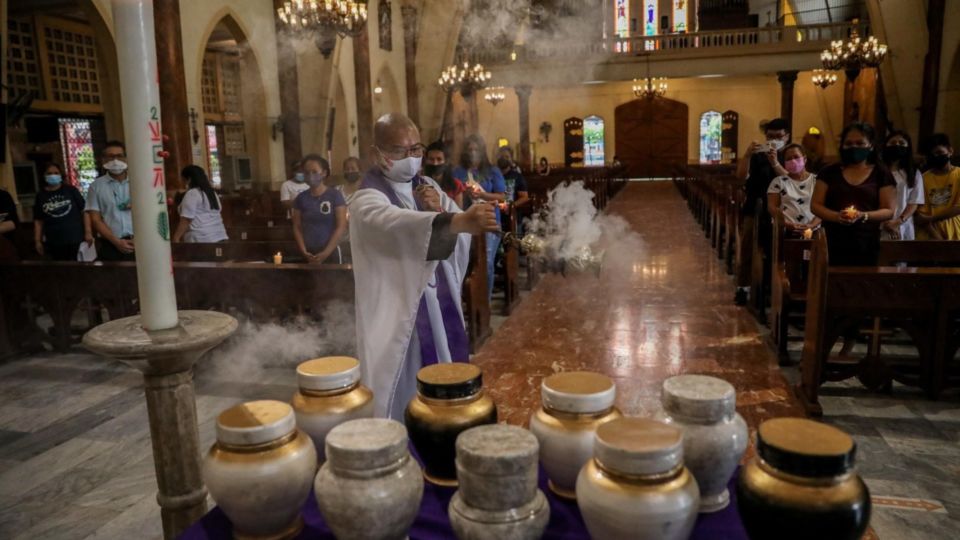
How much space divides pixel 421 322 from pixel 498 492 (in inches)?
51.4

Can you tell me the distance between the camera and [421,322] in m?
2.40

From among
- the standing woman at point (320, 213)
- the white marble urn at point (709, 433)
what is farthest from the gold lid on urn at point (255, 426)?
the standing woman at point (320, 213)

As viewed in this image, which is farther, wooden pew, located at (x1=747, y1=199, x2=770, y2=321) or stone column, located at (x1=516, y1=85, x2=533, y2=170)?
stone column, located at (x1=516, y1=85, x2=533, y2=170)

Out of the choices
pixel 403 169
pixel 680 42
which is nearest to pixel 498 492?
pixel 403 169

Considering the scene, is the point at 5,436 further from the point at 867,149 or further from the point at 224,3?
the point at 224,3

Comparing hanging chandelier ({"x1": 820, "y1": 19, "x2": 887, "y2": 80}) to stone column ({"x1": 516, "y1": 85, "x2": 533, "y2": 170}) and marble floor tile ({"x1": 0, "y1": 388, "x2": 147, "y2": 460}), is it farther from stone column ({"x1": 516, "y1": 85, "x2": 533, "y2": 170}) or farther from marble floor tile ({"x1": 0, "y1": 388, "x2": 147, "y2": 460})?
marble floor tile ({"x1": 0, "y1": 388, "x2": 147, "y2": 460})

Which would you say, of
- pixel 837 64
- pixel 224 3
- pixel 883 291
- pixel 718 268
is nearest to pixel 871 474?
pixel 883 291

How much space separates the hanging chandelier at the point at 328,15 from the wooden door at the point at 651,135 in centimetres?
1965

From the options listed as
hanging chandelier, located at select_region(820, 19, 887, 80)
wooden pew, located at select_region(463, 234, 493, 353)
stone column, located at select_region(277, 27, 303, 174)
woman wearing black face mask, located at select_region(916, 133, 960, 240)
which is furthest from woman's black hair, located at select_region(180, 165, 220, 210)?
hanging chandelier, located at select_region(820, 19, 887, 80)

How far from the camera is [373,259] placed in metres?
2.26

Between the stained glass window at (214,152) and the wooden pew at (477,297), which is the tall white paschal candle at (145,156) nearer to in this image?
the wooden pew at (477,297)

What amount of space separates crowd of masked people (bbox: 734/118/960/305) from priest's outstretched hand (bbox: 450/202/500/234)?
131 inches

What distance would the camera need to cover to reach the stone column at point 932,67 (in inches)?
587

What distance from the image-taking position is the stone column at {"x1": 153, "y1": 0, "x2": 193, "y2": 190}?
25.8 feet
